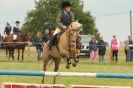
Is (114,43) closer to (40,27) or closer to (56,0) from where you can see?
(40,27)

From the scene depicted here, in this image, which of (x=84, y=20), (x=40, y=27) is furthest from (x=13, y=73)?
(x=84, y=20)

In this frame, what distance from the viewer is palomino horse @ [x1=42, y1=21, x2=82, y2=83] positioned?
18812mm

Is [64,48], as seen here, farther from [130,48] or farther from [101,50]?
[130,48]

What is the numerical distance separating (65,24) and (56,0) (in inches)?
3543

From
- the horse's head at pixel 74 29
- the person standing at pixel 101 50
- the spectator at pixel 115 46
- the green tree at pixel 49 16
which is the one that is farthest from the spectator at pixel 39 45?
the green tree at pixel 49 16

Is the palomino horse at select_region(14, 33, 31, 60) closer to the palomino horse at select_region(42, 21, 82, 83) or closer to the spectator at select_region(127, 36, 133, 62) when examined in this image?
the spectator at select_region(127, 36, 133, 62)

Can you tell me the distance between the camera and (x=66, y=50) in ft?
63.0

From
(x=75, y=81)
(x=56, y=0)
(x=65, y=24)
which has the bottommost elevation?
(x=75, y=81)

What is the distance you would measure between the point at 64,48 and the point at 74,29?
88 centimetres

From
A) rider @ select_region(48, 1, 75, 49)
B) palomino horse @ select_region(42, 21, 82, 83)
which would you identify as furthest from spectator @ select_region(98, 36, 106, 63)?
rider @ select_region(48, 1, 75, 49)

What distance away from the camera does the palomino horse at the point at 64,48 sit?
1881 centimetres

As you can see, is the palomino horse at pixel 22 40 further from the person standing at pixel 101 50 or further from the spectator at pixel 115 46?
the spectator at pixel 115 46

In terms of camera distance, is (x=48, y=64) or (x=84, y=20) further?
(x=84, y=20)

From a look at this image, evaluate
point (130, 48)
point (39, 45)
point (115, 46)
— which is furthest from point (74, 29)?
point (39, 45)
